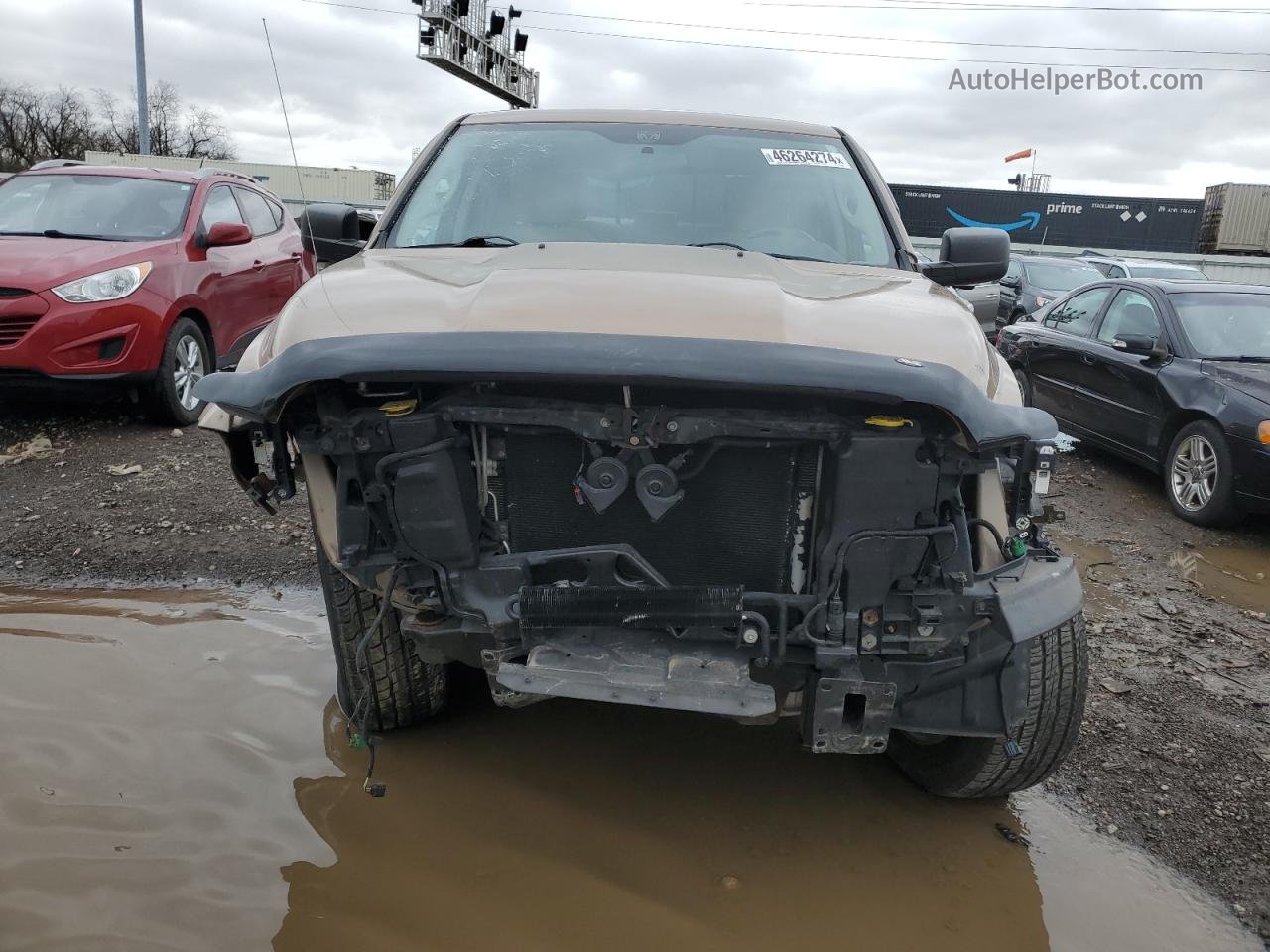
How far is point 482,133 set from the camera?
386 centimetres

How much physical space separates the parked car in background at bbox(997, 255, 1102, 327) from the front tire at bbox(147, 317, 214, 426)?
1053cm

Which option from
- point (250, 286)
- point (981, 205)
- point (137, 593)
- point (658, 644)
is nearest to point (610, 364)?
point (658, 644)

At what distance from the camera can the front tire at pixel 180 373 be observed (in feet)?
21.2

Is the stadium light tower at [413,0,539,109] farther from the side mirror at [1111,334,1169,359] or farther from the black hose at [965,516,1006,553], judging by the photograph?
the black hose at [965,516,1006,553]

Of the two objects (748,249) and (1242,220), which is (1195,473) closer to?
(748,249)

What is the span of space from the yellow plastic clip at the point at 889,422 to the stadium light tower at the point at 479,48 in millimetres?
19826

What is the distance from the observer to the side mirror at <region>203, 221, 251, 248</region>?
21.5 ft

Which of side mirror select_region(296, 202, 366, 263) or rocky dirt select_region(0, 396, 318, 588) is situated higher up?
side mirror select_region(296, 202, 366, 263)

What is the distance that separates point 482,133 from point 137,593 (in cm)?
244

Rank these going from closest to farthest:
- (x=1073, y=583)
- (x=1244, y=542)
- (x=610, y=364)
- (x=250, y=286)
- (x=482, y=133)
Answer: (x=610, y=364) → (x=1073, y=583) → (x=482, y=133) → (x=1244, y=542) → (x=250, y=286)

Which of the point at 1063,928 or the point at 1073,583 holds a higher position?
the point at 1073,583

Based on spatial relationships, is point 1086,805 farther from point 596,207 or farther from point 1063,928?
point 596,207

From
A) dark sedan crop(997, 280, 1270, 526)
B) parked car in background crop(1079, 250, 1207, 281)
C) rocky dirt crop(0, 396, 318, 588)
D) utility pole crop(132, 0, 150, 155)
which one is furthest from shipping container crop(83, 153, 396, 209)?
dark sedan crop(997, 280, 1270, 526)

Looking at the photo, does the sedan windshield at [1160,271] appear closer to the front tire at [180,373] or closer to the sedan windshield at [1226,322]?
the sedan windshield at [1226,322]
